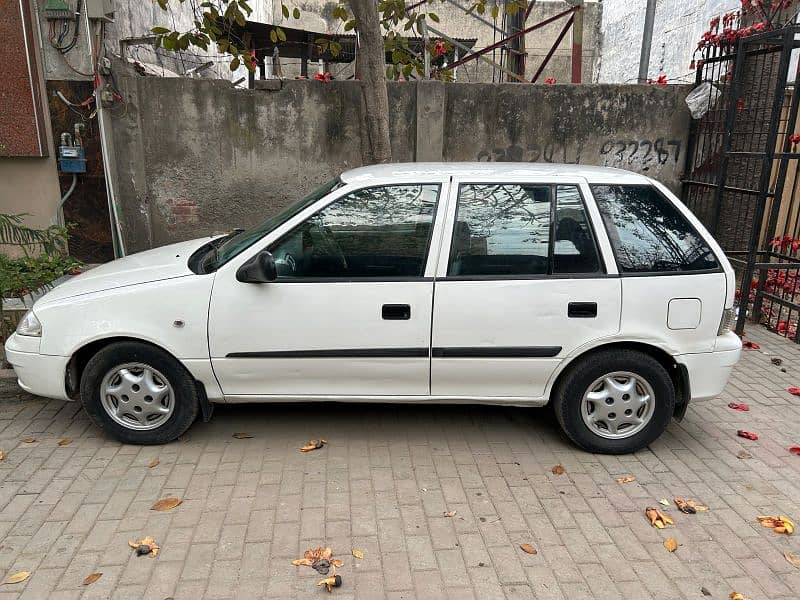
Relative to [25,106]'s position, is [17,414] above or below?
below

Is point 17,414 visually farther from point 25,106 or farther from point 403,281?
point 25,106

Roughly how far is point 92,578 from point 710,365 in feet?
11.4

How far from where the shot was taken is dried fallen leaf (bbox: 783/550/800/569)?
277 centimetres

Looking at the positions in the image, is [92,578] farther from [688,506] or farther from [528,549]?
[688,506]

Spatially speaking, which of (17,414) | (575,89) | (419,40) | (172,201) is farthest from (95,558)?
(419,40)

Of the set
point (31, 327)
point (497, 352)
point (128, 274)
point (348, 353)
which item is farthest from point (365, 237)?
point (31, 327)

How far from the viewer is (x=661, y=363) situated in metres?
3.60

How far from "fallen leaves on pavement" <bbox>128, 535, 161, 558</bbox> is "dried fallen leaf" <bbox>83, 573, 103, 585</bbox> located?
185mm

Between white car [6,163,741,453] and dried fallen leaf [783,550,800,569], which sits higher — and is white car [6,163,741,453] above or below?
above

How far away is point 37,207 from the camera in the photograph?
6.92 m

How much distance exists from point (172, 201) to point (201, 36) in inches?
75.5

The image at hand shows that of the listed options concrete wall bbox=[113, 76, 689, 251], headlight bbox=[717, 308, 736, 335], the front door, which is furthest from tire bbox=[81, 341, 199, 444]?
concrete wall bbox=[113, 76, 689, 251]

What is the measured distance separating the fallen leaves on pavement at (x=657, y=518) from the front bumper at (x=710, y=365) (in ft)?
2.67

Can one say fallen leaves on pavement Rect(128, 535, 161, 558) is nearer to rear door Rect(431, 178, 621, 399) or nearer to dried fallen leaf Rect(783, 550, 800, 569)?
rear door Rect(431, 178, 621, 399)
